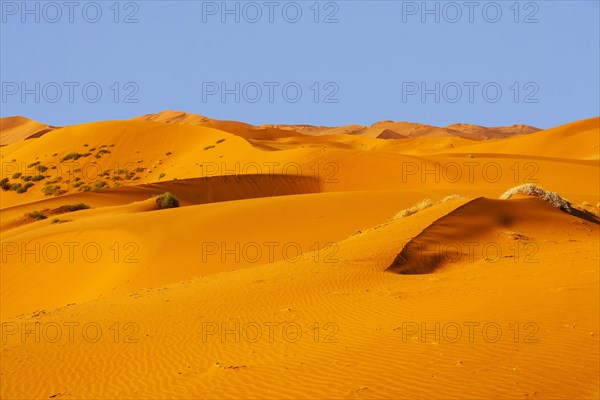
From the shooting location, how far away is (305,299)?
10383 millimetres

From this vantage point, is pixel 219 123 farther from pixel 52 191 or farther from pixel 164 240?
pixel 164 240

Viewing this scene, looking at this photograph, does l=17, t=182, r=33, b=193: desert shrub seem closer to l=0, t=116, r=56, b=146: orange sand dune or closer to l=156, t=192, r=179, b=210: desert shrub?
l=156, t=192, r=179, b=210: desert shrub

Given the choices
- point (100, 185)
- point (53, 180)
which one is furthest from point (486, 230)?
point (53, 180)

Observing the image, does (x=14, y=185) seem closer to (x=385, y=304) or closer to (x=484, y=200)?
(x=484, y=200)

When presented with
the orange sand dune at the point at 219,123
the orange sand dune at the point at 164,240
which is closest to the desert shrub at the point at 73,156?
the orange sand dune at the point at 164,240

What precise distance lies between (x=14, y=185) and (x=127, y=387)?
136 feet

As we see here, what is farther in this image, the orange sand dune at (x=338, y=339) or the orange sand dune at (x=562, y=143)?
the orange sand dune at (x=562, y=143)

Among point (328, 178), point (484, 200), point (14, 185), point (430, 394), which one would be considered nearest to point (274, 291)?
point (430, 394)

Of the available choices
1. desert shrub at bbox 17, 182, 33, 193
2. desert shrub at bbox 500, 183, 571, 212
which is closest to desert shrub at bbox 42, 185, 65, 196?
desert shrub at bbox 17, 182, 33, 193

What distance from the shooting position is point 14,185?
44156mm

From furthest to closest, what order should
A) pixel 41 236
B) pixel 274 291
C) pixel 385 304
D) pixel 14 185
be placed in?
pixel 14 185 → pixel 41 236 → pixel 274 291 → pixel 385 304

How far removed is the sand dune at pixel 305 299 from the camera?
6.65 meters

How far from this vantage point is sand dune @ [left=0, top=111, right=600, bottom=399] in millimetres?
6648

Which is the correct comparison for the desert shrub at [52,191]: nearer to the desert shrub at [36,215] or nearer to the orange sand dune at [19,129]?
the desert shrub at [36,215]
